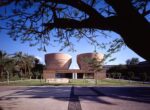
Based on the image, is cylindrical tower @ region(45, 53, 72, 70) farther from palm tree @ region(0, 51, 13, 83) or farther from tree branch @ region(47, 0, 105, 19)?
tree branch @ region(47, 0, 105, 19)

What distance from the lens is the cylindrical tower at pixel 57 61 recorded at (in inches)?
2948

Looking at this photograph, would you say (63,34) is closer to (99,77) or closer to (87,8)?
(87,8)

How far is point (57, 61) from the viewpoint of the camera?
74875 millimetres

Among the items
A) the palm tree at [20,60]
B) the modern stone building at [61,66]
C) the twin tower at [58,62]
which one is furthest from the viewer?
the twin tower at [58,62]

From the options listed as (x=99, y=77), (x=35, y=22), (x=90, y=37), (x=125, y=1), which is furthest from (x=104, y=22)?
(x=99, y=77)

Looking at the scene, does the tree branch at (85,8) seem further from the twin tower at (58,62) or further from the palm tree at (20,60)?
the twin tower at (58,62)

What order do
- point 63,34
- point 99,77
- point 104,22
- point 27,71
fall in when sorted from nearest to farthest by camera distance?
point 104,22 < point 63,34 < point 99,77 < point 27,71

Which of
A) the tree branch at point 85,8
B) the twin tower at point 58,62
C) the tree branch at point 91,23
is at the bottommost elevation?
the tree branch at point 91,23

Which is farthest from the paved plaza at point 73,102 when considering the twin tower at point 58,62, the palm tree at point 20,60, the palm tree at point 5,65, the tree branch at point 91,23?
the twin tower at point 58,62

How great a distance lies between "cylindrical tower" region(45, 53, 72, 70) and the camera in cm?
7488

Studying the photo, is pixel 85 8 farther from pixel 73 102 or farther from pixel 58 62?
pixel 58 62

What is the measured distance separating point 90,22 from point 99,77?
65.3 metres

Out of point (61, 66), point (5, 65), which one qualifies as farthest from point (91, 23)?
point (61, 66)

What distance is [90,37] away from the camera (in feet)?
15.3
